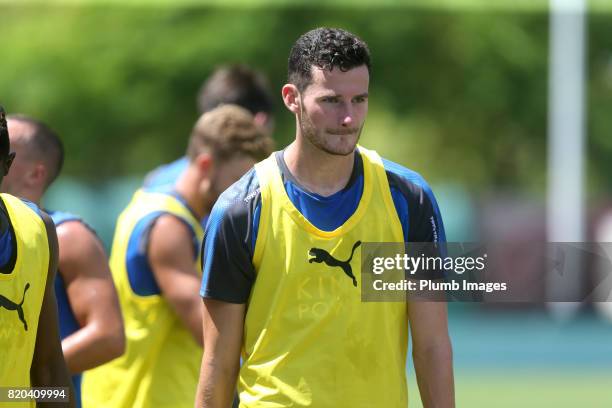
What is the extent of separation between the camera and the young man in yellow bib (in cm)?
448

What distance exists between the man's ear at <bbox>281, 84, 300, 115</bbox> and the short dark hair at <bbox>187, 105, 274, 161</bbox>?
1.40 metres

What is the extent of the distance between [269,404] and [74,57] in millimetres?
24927

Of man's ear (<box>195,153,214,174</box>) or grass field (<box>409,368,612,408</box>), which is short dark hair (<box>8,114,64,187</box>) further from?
grass field (<box>409,368,612,408</box>)

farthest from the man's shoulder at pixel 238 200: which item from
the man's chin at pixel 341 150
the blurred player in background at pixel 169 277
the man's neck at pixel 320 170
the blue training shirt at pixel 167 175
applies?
the blue training shirt at pixel 167 175

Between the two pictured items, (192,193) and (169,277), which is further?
(192,193)

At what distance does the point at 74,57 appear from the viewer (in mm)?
28531

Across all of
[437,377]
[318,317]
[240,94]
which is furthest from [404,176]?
[240,94]

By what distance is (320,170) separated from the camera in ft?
15.2

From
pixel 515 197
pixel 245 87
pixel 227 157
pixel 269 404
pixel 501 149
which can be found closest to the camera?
pixel 269 404

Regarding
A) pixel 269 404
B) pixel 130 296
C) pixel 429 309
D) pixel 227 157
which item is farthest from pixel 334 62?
pixel 130 296

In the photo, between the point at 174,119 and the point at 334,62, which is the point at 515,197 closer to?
the point at 174,119

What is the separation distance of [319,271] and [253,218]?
306mm

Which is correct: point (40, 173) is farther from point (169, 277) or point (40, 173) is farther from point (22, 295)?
point (22, 295)

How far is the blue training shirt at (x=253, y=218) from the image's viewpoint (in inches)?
179
